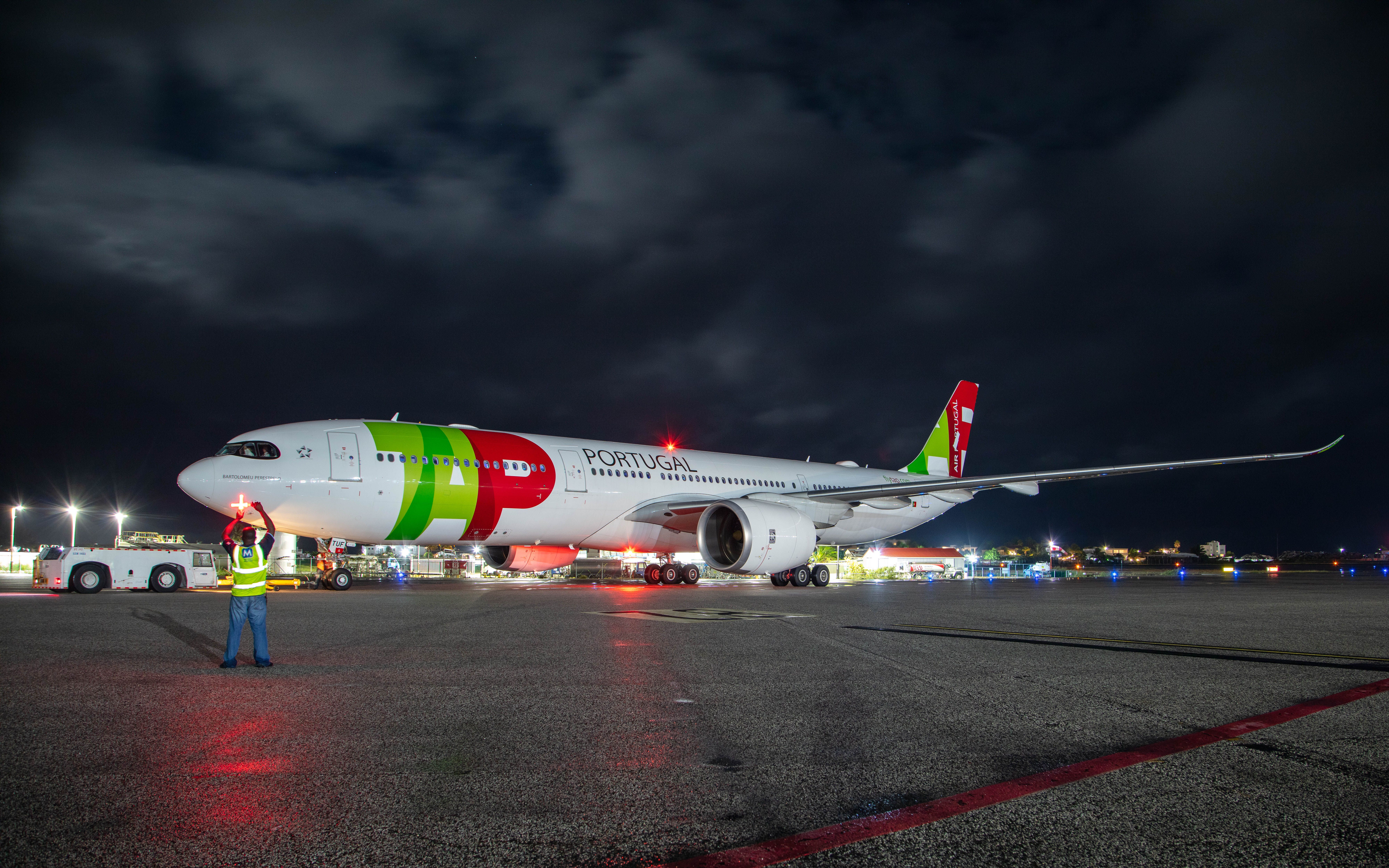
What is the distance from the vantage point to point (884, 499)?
82.5 feet

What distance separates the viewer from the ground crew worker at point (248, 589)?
307 inches

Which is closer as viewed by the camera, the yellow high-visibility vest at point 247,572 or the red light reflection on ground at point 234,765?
the red light reflection on ground at point 234,765

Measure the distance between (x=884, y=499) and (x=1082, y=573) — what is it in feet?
108

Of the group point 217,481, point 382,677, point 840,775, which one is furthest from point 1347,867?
point 217,481

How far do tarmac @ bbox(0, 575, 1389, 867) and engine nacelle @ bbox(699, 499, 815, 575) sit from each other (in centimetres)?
844

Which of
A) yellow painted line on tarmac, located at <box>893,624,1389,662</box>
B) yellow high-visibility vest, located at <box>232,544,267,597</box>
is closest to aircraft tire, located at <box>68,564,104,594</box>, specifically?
yellow high-visibility vest, located at <box>232,544,267,597</box>

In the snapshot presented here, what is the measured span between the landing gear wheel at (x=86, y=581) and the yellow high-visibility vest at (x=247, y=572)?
15.7m

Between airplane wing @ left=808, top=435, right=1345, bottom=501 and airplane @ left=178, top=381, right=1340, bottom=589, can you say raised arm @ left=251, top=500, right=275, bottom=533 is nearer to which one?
airplane @ left=178, top=381, right=1340, bottom=589

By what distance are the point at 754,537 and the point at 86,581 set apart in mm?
16361

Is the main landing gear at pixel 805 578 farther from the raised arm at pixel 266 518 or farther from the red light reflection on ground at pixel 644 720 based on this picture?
the raised arm at pixel 266 518

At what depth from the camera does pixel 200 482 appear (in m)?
16.5

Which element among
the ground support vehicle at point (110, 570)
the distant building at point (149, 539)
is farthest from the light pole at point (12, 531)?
the ground support vehicle at point (110, 570)

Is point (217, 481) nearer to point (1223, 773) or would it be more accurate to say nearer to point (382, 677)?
point (382, 677)

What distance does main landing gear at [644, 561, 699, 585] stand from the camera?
24.5 metres
